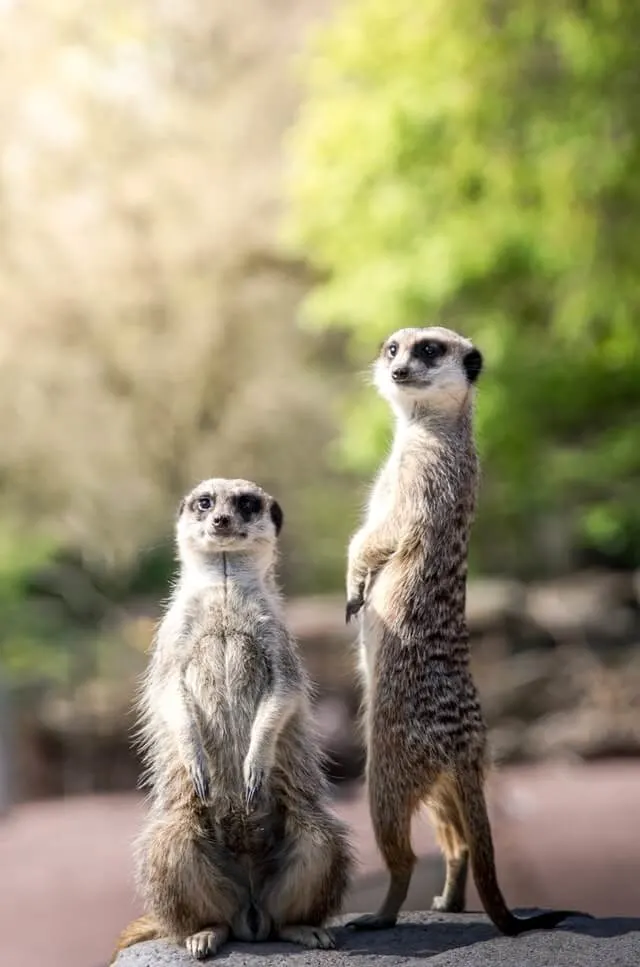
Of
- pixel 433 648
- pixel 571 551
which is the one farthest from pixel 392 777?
pixel 571 551

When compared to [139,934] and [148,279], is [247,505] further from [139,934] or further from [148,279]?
[148,279]

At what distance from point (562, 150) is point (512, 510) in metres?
2.72

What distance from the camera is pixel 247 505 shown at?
2.72 m

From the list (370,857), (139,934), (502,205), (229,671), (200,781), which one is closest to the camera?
(200,781)

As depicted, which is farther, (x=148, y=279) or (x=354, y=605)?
(x=148, y=279)

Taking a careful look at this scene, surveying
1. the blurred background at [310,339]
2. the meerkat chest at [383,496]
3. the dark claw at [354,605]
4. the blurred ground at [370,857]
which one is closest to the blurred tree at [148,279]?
the blurred background at [310,339]

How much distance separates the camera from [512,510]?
9.05 m

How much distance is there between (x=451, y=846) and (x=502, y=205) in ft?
17.7

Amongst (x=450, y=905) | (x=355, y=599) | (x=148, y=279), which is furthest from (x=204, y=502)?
(x=148, y=279)

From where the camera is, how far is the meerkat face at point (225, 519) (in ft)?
8.77

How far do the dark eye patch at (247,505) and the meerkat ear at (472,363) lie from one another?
0.61 m

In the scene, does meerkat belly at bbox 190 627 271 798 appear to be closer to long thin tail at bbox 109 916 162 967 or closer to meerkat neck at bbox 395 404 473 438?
long thin tail at bbox 109 916 162 967

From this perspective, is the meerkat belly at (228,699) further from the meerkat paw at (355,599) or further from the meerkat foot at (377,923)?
the meerkat foot at (377,923)

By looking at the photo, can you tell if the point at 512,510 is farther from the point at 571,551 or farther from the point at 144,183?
the point at 144,183
